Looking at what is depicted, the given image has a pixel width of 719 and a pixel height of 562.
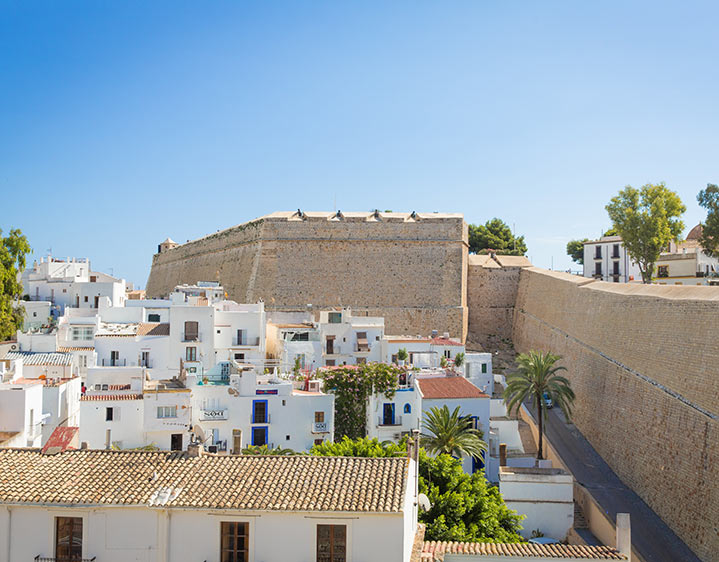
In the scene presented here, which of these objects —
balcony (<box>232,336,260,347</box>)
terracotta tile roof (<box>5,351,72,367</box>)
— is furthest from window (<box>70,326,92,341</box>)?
balcony (<box>232,336,260,347</box>)

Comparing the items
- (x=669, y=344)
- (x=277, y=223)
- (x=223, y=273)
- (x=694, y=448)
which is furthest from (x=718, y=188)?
(x=223, y=273)

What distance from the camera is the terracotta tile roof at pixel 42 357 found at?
1784 centimetres

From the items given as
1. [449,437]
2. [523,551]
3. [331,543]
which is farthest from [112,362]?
[523,551]

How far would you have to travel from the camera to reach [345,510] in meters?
7.38

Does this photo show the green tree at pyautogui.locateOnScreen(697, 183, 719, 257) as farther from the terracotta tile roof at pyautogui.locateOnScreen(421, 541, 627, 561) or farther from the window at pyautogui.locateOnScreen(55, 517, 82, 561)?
the window at pyautogui.locateOnScreen(55, 517, 82, 561)

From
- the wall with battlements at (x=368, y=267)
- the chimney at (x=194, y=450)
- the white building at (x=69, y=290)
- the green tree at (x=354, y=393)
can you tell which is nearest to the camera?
the chimney at (x=194, y=450)

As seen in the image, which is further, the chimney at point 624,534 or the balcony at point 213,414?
the balcony at point 213,414

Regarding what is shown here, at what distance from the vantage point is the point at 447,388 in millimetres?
17703

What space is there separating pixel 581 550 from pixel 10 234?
2298cm

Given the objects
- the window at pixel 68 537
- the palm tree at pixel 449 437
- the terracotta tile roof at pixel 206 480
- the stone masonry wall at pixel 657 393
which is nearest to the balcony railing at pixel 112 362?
the palm tree at pixel 449 437

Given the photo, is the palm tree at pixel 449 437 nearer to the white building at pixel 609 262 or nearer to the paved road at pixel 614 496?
the paved road at pixel 614 496

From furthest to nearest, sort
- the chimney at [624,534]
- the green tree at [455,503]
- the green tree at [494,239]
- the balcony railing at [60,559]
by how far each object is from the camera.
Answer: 1. the green tree at [494,239]
2. the green tree at [455,503]
3. the chimney at [624,534]
4. the balcony railing at [60,559]

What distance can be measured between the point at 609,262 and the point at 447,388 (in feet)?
77.3

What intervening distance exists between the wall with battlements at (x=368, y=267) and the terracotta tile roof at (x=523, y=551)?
21.0 metres
